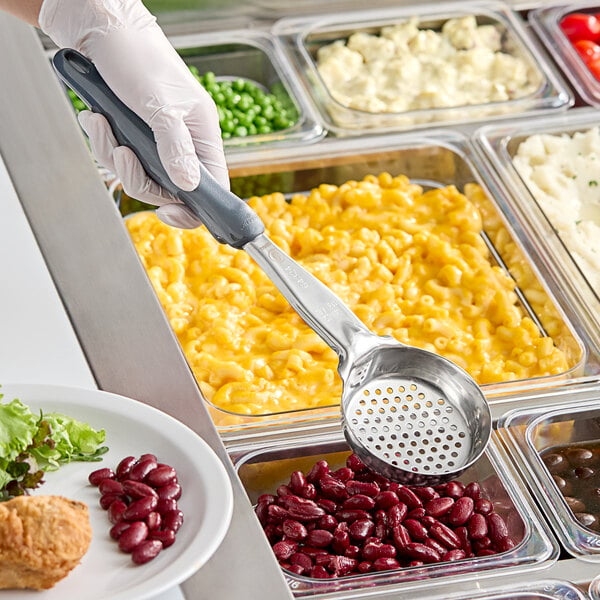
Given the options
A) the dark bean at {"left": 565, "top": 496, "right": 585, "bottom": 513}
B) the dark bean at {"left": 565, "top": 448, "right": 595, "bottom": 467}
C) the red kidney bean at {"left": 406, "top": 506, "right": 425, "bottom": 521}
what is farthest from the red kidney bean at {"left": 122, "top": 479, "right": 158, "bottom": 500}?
the dark bean at {"left": 565, "top": 448, "right": 595, "bottom": 467}

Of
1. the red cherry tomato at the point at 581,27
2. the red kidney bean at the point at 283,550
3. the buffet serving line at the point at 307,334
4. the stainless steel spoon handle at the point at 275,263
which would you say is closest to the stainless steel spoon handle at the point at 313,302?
the stainless steel spoon handle at the point at 275,263

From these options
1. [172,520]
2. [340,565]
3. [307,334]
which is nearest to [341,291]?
[307,334]

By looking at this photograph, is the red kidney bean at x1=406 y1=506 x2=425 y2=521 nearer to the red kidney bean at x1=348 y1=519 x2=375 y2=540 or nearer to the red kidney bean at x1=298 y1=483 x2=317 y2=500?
the red kidney bean at x1=348 y1=519 x2=375 y2=540

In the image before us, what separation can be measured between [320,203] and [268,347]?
65 centimetres

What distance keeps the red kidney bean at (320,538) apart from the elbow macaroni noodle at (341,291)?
18.5 inches

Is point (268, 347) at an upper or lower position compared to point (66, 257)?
lower

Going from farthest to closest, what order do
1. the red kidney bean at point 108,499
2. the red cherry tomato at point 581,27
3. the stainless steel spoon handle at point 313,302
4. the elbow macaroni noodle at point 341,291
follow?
the red cherry tomato at point 581,27 < the elbow macaroni noodle at point 341,291 < the stainless steel spoon handle at point 313,302 < the red kidney bean at point 108,499

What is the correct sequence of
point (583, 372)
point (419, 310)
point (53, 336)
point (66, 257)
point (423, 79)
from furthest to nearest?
1. point (423, 79)
2. point (419, 310)
3. point (583, 372)
4. point (66, 257)
5. point (53, 336)

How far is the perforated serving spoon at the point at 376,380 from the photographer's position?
208 centimetres

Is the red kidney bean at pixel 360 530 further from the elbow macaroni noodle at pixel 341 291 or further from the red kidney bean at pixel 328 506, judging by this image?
the elbow macaroni noodle at pixel 341 291

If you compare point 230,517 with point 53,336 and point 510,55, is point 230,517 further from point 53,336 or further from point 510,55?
point 510,55

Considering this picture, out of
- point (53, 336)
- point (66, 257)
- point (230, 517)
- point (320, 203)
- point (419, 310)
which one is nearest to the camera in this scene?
point (230, 517)

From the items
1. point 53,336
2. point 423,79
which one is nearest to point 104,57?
point 53,336

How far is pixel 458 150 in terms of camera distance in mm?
3357
